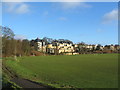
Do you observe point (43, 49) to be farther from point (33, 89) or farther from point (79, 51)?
point (33, 89)

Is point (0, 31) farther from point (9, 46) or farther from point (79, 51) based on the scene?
point (79, 51)

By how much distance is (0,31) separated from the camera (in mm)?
69750

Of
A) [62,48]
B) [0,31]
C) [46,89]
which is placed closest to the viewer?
[46,89]

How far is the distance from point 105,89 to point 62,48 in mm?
166572

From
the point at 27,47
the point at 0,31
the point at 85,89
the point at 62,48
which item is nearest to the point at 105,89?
the point at 85,89

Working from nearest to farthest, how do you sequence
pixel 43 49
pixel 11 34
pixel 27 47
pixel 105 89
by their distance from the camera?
1. pixel 105 89
2. pixel 11 34
3. pixel 27 47
4. pixel 43 49

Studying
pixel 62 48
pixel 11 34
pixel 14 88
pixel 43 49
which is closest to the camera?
pixel 14 88

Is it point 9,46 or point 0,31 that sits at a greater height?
point 0,31

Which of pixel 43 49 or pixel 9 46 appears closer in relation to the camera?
pixel 9 46

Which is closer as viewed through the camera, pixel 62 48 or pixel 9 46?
pixel 9 46

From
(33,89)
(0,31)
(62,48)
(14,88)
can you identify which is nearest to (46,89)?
Answer: (33,89)

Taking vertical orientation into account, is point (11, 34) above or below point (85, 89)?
above

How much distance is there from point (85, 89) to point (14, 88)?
4.84 meters

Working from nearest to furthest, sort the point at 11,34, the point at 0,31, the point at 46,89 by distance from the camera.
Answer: the point at 46,89, the point at 0,31, the point at 11,34
